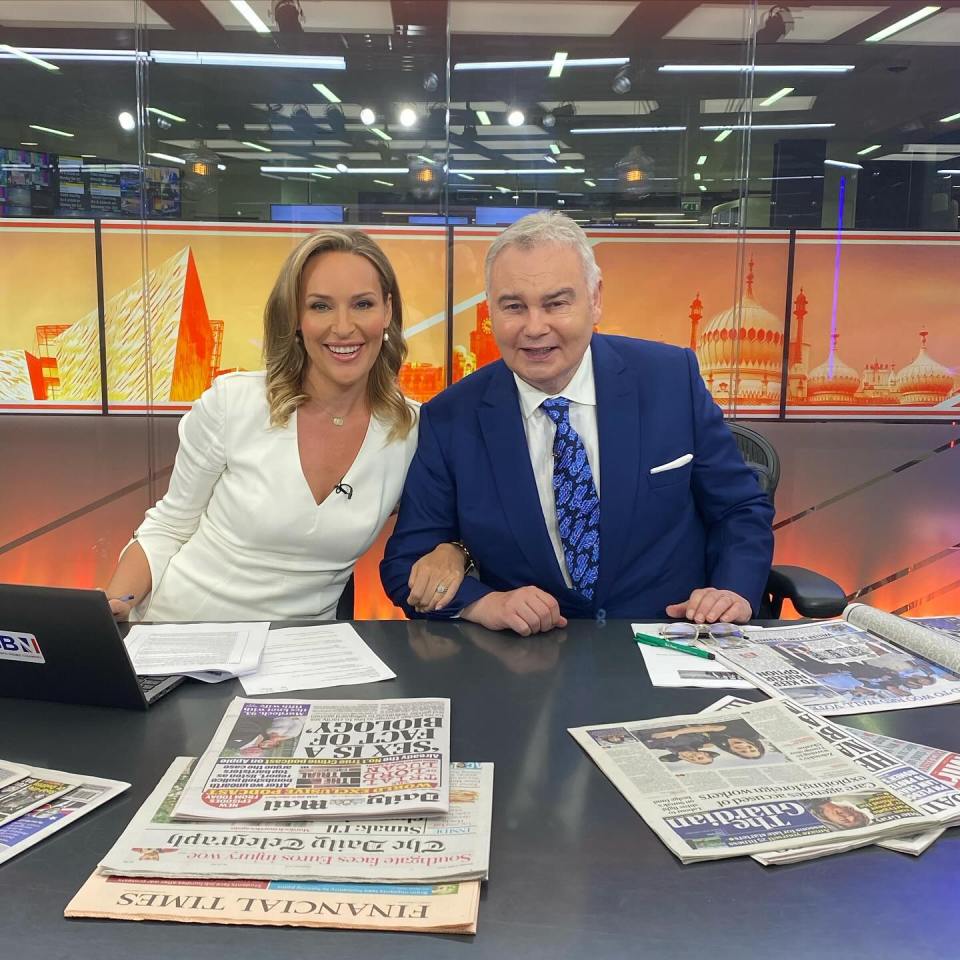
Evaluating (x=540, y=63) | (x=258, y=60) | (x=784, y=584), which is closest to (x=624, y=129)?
(x=540, y=63)

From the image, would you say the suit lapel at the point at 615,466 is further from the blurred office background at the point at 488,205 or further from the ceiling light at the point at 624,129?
the ceiling light at the point at 624,129

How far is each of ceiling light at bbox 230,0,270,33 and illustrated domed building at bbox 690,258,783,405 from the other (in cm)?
220

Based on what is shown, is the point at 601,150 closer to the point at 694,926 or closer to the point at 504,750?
the point at 504,750

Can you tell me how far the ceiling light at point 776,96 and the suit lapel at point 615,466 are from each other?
7.51 feet

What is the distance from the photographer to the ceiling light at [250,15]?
3650 mm

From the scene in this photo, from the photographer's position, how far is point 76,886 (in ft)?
2.87

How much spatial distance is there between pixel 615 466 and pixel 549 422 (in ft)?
A: 0.66

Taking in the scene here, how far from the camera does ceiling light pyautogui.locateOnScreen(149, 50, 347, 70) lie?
3.71 meters

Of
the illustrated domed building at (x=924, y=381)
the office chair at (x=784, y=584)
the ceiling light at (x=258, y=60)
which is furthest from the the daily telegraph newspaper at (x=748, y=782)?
the ceiling light at (x=258, y=60)

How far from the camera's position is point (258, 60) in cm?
371

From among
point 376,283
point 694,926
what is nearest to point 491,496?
point 376,283

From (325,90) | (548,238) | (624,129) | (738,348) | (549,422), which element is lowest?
(549,422)

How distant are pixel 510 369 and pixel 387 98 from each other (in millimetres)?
2108

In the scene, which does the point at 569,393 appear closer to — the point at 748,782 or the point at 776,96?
the point at 748,782
